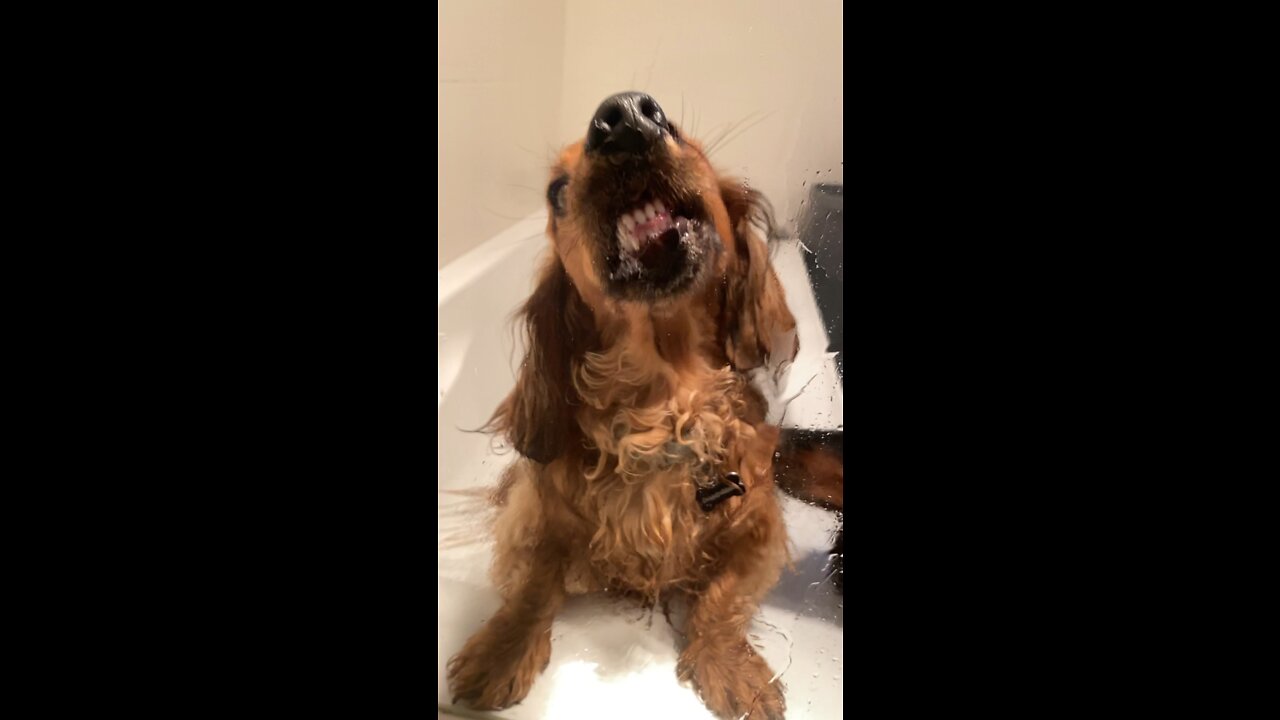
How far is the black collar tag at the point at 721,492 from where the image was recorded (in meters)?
1.29

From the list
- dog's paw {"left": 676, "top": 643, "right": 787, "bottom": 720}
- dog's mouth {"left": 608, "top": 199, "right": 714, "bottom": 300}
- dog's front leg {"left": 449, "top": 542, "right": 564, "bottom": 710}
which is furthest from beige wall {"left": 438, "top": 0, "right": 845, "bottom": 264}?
dog's paw {"left": 676, "top": 643, "right": 787, "bottom": 720}

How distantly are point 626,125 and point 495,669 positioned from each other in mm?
902

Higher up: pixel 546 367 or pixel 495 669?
pixel 546 367

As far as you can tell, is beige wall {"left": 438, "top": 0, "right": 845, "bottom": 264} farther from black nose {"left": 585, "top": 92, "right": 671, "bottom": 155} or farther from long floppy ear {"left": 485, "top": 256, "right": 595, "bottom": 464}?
A: long floppy ear {"left": 485, "top": 256, "right": 595, "bottom": 464}

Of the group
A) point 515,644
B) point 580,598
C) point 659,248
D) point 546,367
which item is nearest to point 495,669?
point 515,644

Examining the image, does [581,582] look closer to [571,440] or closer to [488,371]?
[571,440]

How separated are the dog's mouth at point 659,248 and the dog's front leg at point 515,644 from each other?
19.8 inches

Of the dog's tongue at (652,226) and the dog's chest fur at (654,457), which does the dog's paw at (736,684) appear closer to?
the dog's chest fur at (654,457)

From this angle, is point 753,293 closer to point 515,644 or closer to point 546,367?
point 546,367

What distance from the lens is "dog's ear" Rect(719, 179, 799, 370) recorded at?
1223mm

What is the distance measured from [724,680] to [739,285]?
0.63m

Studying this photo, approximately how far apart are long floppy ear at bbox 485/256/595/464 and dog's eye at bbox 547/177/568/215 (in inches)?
4.0

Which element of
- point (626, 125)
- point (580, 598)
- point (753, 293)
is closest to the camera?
point (626, 125)

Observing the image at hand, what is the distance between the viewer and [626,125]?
115 centimetres
